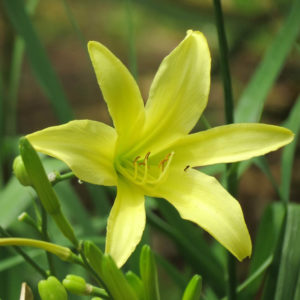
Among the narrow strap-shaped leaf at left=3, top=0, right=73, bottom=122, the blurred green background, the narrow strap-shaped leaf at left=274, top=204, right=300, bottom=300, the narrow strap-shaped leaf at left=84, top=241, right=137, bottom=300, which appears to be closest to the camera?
the narrow strap-shaped leaf at left=84, top=241, right=137, bottom=300

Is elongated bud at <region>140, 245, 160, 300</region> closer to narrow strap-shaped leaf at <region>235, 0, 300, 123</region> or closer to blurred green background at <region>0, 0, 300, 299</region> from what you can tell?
narrow strap-shaped leaf at <region>235, 0, 300, 123</region>

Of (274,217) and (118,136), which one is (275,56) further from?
(118,136)

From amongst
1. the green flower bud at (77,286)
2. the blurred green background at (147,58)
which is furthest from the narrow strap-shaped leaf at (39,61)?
the green flower bud at (77,286)

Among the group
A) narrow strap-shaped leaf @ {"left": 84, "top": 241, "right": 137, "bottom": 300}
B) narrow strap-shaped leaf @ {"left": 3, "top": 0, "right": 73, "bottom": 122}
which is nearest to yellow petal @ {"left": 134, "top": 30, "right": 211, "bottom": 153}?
narrow strap-shaped leaf @ {"left": 84, "top": 241, "right": 137, "bottom": 300}

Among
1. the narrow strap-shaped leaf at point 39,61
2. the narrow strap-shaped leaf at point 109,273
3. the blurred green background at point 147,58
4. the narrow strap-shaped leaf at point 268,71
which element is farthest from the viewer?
the blurred green background at point 147,58

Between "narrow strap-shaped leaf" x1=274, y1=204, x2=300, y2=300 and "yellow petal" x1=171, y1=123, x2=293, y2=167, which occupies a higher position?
"yellow petal" x1=171, y1=123, x2=293, y2=167

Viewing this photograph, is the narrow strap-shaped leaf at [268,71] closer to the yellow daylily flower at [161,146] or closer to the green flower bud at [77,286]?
the yellow daylily flower at [161,146]
